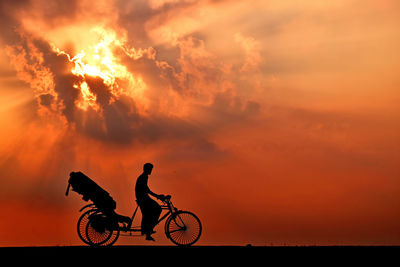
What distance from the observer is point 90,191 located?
15852 millimetres

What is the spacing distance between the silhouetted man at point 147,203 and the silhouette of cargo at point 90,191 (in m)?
1.07
